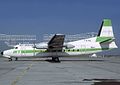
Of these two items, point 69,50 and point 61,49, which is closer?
point 61,49

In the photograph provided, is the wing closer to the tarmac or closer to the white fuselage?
the white fuselage

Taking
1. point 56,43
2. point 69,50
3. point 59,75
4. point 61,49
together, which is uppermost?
point 56,43

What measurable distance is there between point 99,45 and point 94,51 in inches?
59.4

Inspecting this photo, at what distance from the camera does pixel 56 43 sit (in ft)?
194

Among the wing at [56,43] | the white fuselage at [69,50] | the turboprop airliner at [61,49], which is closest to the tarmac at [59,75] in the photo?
the wing at [56,43]

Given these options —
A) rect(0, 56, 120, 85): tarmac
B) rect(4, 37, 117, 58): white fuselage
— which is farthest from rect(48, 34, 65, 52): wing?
rect(0, 56, 120, 85): tarmac

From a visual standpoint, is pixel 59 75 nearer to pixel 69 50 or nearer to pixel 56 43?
pixel 56 43

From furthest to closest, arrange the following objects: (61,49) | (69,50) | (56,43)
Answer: (69,50), (61,49), (56,43)

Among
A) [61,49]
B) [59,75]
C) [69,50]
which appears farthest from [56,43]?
[59,75]

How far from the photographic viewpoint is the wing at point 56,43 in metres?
56.2

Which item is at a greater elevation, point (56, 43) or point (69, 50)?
point (56, 43)

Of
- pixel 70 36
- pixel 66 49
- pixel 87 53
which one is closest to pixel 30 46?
pixel 66 49

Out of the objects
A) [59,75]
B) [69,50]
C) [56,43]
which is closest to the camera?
[59,75]

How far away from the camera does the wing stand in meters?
56.2
